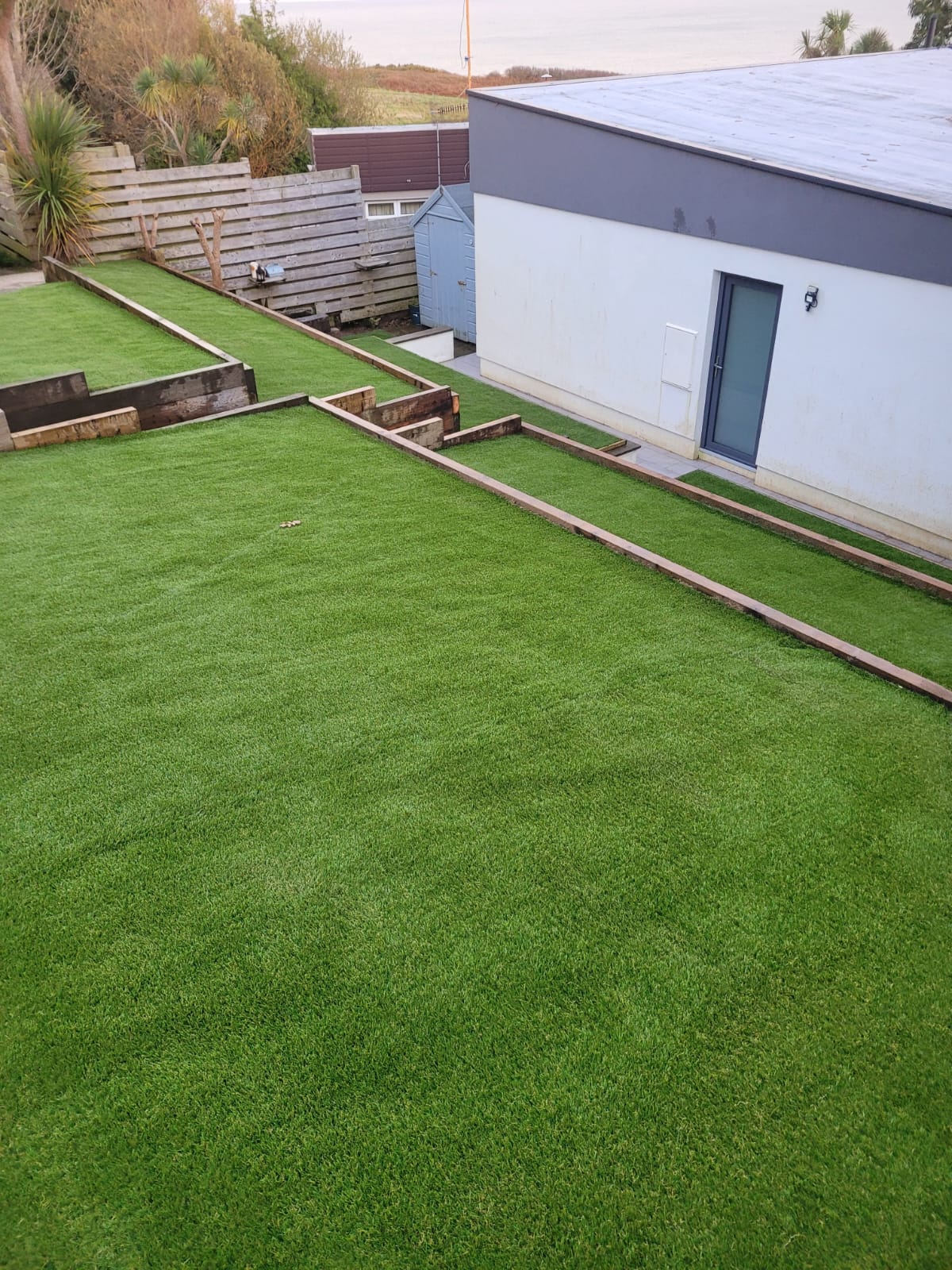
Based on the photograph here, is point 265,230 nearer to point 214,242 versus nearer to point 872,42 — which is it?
point 214,242

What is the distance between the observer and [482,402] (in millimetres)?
13570

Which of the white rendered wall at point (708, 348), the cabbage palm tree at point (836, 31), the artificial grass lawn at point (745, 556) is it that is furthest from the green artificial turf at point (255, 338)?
the cabbage palm tree at point (836, 31)

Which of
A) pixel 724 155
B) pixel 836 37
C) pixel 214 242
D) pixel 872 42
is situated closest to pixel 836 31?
pixel 836 37

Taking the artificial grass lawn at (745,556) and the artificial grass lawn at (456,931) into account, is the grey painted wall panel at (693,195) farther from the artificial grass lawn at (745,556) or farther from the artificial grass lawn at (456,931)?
the artificial grass lawn at (456,931)

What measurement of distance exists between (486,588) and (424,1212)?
3724mm

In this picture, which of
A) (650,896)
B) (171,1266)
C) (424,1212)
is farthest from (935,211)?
(171,1266)

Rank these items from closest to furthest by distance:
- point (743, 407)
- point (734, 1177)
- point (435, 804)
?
1. point (734, 1177)
2. point (435, 804)
3. point (743, 407)

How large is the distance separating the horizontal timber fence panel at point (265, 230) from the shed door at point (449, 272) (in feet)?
3.06

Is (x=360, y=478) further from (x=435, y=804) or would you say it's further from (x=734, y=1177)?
(x=734, y=1177)

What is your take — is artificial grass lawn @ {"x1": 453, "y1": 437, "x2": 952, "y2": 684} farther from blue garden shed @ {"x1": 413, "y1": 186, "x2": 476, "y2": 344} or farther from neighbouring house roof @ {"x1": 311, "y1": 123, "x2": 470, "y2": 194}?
neighbouring house roof @ {"x1": 311, "y1": 123, "x2": 470, "y2": 194}

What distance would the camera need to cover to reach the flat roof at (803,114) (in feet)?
31.1

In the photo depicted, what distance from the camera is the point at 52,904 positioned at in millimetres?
3445

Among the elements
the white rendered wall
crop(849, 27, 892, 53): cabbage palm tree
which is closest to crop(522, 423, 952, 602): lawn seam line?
the white rendered wall

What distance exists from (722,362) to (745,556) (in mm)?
4139
